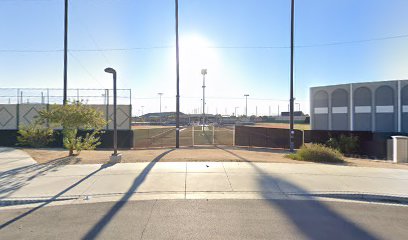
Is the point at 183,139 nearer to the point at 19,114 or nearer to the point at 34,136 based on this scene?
the point at 34,136

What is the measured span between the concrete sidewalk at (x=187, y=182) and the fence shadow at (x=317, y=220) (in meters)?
0.38

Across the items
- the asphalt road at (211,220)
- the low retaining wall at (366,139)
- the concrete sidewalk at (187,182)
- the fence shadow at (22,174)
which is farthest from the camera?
the low retaining wall at (366,139)

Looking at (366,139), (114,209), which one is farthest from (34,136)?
(366,139)

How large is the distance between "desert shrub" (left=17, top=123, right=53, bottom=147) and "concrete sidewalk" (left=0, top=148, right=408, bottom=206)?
18.7 feet

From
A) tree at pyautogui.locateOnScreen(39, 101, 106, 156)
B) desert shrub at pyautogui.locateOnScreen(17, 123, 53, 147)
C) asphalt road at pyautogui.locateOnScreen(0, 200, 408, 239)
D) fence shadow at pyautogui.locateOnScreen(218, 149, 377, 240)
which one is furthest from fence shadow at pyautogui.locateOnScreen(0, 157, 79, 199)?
fence shadow at pyautogui.locateOnScreen(218, 149, 377, 240)

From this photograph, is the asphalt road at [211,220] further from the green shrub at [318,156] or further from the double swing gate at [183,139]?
the double swing gate at [183,139]

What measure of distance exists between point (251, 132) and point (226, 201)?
46.0ft

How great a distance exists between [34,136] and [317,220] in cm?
1564

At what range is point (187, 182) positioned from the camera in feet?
22.5

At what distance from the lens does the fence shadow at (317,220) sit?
13.1 ft

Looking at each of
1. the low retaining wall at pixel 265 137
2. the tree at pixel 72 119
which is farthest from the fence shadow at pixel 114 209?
the low retaining wall at pixel 265 137

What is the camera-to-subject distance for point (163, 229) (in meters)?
4.16

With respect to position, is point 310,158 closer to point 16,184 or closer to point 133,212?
point 133,212

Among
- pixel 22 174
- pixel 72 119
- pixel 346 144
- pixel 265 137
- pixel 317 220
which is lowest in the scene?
pixel 317 220
